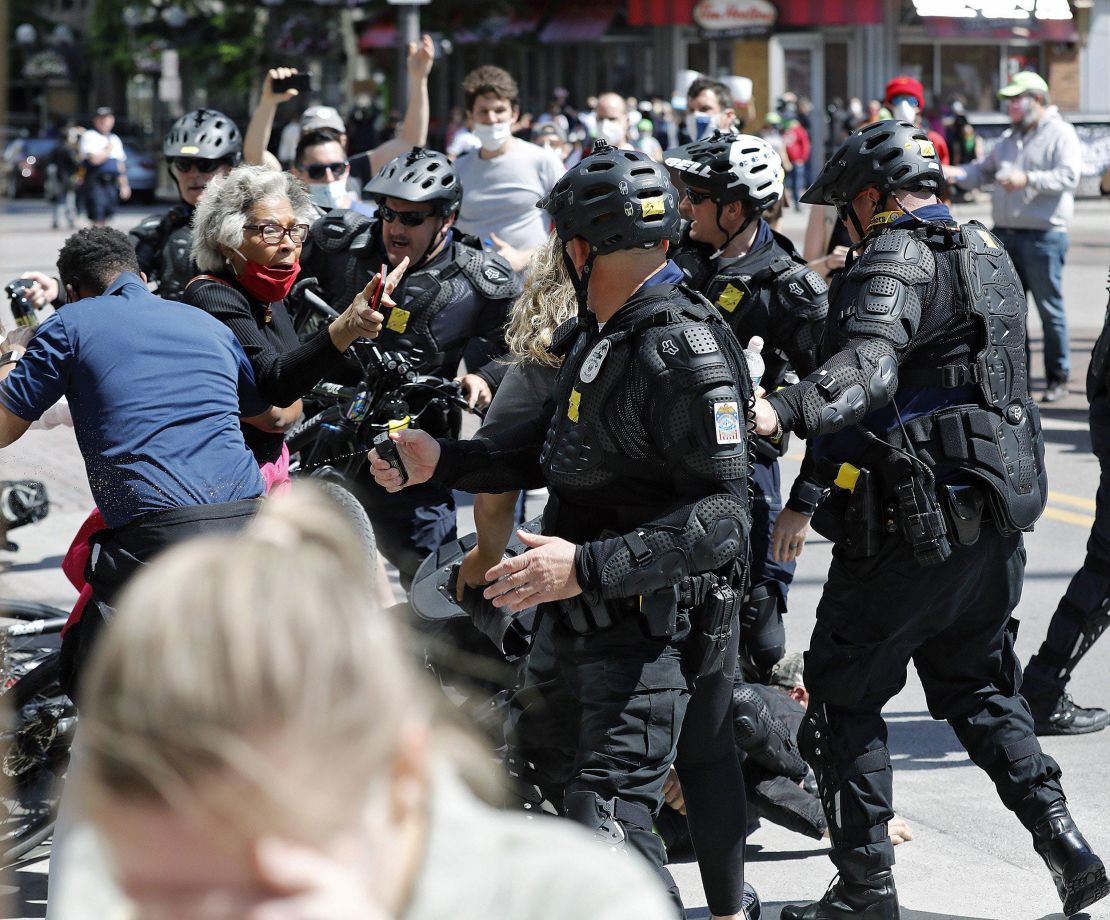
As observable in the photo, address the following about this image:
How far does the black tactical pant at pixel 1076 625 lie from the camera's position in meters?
5.42

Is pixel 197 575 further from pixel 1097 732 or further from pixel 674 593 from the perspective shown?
pixel 1097 732

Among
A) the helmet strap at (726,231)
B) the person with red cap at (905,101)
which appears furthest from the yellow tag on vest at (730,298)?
the person with red cap at (905,101)

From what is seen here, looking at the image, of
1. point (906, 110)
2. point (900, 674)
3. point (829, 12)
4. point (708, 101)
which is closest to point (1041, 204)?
point (906, 110)

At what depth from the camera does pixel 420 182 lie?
5.61 meters

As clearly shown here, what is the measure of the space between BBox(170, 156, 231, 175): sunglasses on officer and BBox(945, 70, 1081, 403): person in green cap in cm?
557

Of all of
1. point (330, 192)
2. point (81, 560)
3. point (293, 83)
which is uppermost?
point (293, 83)

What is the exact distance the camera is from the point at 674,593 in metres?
3.33

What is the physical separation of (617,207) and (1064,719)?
115 inches

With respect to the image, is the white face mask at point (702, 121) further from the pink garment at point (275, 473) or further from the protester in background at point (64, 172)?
the protester in background at point (64, 172)

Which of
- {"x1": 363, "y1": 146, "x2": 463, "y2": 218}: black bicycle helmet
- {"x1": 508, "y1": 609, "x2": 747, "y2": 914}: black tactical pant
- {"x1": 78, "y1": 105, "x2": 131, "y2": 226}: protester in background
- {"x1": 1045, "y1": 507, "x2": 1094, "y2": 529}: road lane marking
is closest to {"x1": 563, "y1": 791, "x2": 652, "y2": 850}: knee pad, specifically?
{"x1": 508, "y1": 609, "x2": 747, "y2": 914}: black tactical pant

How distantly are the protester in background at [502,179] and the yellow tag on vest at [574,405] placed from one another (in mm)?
5318

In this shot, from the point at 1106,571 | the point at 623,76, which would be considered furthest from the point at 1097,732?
the point at 623,76

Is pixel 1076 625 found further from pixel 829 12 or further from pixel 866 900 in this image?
pixel 829 12

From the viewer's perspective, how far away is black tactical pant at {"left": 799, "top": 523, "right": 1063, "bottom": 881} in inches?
157
